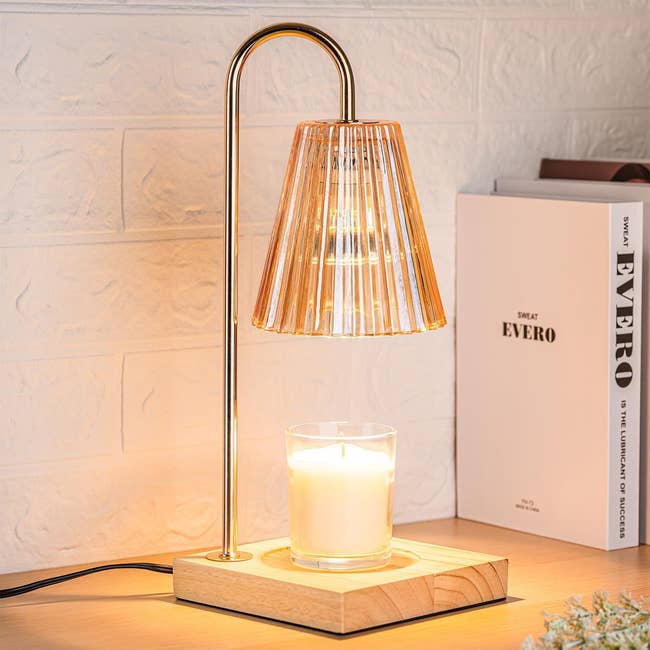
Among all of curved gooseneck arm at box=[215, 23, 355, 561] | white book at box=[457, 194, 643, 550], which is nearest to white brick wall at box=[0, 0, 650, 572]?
white book at box=[457, 194, 643, 550]

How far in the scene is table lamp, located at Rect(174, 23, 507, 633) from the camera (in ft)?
3.69

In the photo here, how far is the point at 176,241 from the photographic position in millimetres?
1351

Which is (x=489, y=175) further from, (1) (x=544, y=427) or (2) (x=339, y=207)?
(2) (x=339, y=207)

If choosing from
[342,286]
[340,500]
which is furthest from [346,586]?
[342,286]

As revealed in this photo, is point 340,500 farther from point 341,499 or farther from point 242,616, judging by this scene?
point 242,616

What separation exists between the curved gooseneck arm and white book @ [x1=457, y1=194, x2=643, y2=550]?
1.04 ft

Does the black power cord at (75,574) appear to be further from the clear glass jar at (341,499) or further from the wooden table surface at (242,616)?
the clear glass jar at (341,499)

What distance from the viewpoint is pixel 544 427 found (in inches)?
56.1

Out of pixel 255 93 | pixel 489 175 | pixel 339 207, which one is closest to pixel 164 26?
pixel 255 93

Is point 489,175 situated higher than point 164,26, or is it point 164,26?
point 164,26

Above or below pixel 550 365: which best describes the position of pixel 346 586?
below

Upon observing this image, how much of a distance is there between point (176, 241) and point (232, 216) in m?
0.17

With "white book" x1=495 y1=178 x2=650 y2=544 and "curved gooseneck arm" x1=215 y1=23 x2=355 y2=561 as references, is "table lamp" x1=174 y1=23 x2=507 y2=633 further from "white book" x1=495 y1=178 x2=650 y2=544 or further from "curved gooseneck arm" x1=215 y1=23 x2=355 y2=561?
"white book" x1=495 y1=178 x2=650 y2=544

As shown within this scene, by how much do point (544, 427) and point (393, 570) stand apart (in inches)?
12.9
